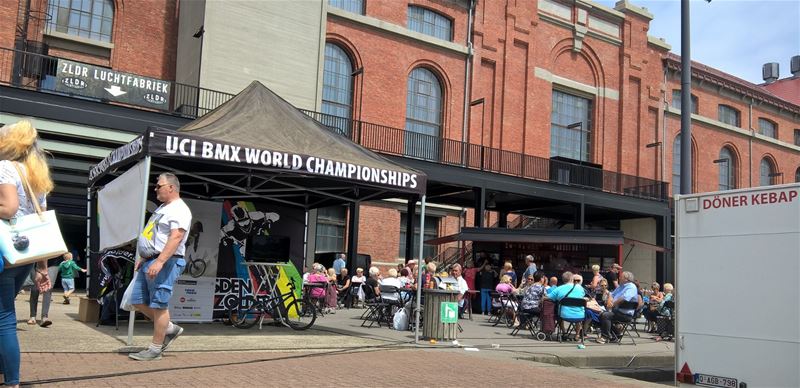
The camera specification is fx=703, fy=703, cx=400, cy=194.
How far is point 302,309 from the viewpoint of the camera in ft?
39.8

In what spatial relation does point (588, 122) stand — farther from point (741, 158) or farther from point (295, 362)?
point (295, 362)

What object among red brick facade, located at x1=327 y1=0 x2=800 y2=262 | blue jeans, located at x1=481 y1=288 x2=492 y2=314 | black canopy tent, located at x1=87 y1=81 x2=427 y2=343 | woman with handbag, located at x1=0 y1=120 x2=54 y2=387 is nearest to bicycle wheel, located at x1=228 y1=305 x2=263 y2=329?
black canopy tent, located at x1=87 y1=81 x2=427 y2=343

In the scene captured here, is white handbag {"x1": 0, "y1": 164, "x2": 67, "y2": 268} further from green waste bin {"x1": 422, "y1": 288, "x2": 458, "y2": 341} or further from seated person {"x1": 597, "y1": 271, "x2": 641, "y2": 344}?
seated person {"x1": 597, "y1": 271, "x2": 641, "y2": 344}

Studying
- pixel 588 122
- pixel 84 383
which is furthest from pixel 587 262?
pixel 84 383

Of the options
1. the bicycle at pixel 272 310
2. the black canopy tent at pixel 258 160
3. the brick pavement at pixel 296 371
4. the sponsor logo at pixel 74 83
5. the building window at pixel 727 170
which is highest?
the building window at pixel 727 170

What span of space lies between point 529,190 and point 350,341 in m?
16.6

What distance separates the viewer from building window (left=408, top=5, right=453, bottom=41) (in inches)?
1184

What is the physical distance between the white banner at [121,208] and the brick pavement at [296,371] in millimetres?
2167

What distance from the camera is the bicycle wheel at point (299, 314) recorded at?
11.7 meters

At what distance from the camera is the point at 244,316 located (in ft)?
38.1

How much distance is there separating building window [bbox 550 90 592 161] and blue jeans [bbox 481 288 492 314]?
48.7 ft

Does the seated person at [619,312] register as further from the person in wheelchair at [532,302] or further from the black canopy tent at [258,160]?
the black canopy tent at [258,160]

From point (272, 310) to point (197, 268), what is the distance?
1441 millimetres

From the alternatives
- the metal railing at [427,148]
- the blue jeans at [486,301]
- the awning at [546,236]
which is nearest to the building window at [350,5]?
the metal railing at [427,148]
